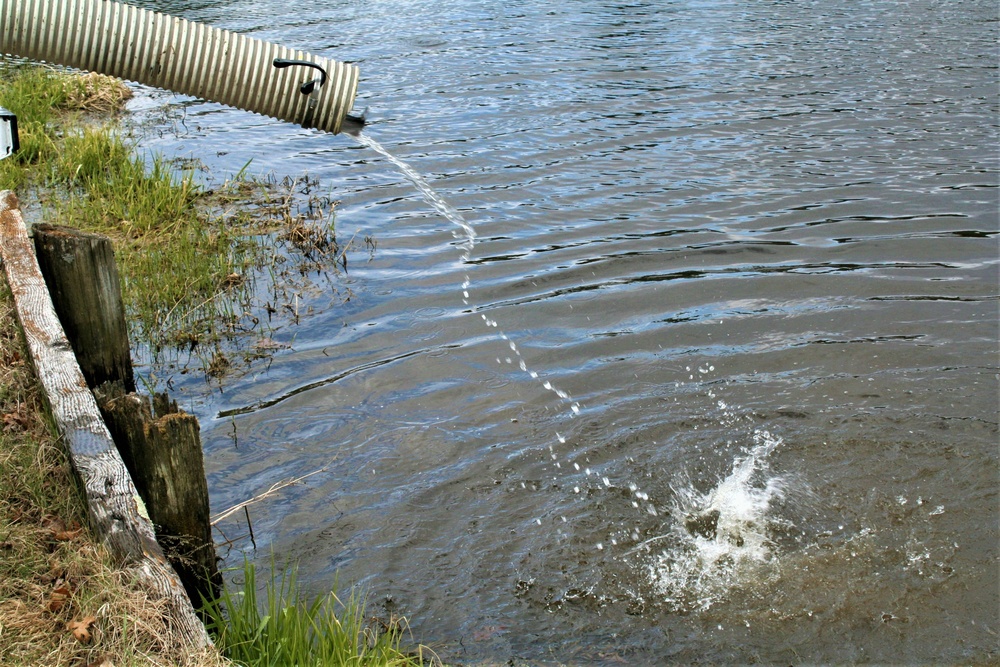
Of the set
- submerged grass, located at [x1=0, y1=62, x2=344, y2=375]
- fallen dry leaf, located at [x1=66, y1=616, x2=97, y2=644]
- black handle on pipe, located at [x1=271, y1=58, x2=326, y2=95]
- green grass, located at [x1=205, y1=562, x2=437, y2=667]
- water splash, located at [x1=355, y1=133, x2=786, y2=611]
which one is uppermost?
black handle on pipe, located at [x1=271, y1=58, x2=326, y2=95]

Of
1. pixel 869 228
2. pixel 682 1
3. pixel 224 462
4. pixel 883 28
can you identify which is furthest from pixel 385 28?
pixel 224 462

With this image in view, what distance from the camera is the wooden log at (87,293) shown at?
13.6 feet

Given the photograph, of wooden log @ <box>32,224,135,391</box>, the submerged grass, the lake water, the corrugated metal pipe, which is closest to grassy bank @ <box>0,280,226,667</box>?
wooden log @ <box>32,224,135,391</box>

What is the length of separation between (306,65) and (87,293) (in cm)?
163

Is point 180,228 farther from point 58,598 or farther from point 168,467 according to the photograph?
point 58,598

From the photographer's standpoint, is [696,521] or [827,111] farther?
[827,111]

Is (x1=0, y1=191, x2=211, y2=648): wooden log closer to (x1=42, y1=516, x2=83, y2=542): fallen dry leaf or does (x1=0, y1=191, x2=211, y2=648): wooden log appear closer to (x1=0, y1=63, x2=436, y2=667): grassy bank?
(x1=0, y1=63, x2=436, y2=667): grassy bank

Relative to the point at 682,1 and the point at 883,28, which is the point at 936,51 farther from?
the point at 682,1

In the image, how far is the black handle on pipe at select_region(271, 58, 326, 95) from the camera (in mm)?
4918

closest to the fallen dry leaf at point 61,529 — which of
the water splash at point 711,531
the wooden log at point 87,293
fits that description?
the wooden log at point 87,293

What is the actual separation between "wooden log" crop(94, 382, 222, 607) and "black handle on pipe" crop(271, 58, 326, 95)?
2264 millimetres

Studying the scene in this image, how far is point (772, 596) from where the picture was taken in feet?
13.0

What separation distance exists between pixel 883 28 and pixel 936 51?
5.18 feet

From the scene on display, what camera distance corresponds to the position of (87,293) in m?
4.24
